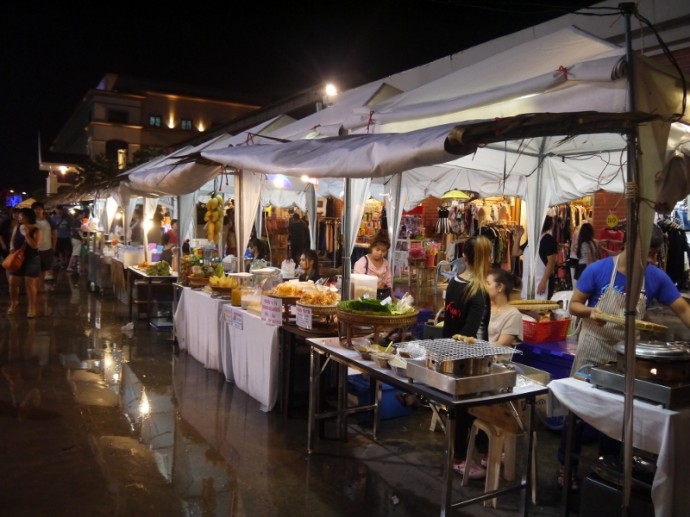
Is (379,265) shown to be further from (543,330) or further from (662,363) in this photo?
(662,363)

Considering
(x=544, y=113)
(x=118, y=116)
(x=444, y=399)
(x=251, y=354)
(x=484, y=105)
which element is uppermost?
(x=118, y=116)

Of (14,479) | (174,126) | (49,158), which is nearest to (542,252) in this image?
(14,479)

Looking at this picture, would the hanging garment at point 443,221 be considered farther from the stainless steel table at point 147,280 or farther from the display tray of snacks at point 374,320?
the display tray of snacks at point 374,320

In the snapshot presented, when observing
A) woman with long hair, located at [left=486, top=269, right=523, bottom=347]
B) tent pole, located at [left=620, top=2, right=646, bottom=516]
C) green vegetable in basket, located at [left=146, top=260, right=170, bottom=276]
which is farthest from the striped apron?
green vegetable in basket, located at [left=146, top=260, right=170, bottom=276]

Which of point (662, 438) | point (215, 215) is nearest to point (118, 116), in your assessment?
point (215, 215)

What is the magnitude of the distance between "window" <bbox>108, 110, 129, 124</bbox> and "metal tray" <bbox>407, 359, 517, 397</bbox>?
155 ft

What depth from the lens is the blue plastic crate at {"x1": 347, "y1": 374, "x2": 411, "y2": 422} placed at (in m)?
5.36

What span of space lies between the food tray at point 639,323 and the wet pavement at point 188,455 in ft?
4.51

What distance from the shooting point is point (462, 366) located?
3045 millimetres

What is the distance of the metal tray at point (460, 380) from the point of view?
296 cm

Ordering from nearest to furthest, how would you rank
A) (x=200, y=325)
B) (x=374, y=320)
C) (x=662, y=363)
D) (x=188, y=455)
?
1. (x=662, y=363)
2. (x=374, y=320)
3. (x=188, y=455)
4. (x=200, y=325)

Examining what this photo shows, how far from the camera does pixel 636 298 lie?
2744 mm

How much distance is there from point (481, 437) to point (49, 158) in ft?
131

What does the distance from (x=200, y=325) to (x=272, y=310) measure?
7.38 ft
